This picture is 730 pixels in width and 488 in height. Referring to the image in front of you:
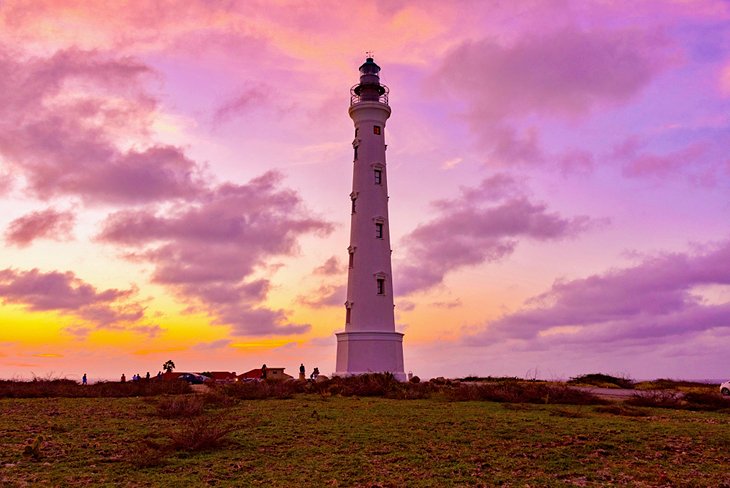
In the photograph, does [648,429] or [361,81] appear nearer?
[648,429]

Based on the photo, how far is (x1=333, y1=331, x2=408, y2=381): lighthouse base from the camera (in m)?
41.1

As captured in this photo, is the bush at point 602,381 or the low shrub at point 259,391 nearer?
the low shrub at point 259,391

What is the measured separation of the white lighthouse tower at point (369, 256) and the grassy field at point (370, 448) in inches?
863

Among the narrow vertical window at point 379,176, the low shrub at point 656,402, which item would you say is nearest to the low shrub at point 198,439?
the low shrub at point 656,402

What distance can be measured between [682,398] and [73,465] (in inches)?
898

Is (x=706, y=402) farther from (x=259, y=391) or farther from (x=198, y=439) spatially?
(x=198, y=439)

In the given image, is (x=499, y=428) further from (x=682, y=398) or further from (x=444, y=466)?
(x=682, y=398)

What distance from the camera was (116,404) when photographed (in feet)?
73.5

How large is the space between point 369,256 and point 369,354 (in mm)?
6816

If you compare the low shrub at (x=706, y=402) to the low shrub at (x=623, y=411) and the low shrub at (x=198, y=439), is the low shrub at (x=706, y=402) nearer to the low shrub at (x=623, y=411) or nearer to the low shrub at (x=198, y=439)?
the low shrub at (x=623, y=411)

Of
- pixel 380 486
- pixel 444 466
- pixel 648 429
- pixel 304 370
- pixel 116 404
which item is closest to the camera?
pixel 380 486

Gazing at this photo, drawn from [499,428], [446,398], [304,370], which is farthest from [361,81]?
[499,428]

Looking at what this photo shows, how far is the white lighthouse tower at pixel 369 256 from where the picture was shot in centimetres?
4147

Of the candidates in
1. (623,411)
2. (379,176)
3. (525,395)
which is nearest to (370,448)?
(623,411)
